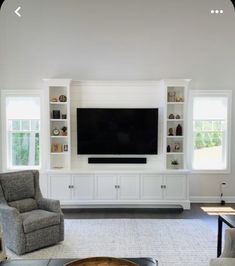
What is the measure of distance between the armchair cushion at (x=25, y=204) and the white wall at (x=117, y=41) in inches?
110

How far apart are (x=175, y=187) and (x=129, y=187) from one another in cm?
93

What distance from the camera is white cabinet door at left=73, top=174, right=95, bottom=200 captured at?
6090 mm

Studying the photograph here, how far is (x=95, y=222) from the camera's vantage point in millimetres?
5223

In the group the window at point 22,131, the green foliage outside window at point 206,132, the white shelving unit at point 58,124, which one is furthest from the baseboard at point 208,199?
the window at point 22,131

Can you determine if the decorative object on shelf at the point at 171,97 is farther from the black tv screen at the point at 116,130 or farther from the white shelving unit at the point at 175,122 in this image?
the black tv screen at the point at 116,130

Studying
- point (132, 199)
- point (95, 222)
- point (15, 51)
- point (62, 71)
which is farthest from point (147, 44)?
point (95, 222)

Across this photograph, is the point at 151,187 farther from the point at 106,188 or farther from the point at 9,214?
the point at 9,214

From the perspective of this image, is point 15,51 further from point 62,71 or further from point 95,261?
point 95,261

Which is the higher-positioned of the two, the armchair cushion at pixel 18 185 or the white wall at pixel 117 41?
the white wall at pixel 117 41

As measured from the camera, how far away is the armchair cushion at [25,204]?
4.33m

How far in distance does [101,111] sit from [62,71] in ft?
3.91

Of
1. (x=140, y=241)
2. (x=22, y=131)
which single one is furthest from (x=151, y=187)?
(x=22, y=131)

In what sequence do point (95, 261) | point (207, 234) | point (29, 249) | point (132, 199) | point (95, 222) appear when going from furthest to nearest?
point (132, 199) → point (95, 222) → point (207, 234) → point (29, 249) → point (95, 261)

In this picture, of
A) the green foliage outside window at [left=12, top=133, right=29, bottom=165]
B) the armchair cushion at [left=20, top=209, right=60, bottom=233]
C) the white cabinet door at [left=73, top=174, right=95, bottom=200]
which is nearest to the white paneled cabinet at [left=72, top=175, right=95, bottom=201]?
the white cabinet door at [left=73, top=174, right=95, bottom=200]
